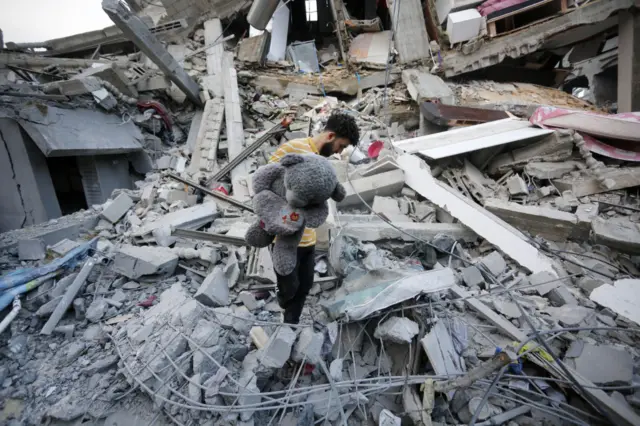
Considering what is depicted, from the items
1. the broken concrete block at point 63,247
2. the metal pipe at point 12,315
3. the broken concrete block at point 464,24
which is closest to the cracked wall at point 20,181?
the broken concrete block at point 63,247

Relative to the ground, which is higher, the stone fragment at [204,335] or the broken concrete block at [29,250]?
the broken concrete block at [29,250]

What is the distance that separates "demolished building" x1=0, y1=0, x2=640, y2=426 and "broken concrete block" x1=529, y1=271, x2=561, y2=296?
21 millimetres

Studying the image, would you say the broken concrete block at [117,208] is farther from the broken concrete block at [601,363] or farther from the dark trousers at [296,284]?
the broken concrete block at [601,363]

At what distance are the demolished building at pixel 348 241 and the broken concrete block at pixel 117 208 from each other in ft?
0.20

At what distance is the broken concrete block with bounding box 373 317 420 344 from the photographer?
208 centimetres

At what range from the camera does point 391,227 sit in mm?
3447

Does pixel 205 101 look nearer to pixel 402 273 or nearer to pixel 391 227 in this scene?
pixel 391 227

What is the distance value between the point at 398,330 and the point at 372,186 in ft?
7.51

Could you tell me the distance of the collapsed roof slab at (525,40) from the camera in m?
6.26

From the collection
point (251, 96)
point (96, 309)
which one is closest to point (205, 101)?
point (251, 96)

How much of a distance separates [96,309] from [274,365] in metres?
1.88

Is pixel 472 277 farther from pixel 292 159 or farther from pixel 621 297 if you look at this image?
pixel 292 159

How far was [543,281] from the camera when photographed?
294 centimetres

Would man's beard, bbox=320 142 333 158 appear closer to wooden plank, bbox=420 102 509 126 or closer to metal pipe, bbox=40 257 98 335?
metal pipe, bbox=40 257 98 335
